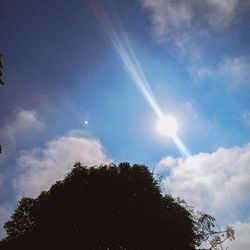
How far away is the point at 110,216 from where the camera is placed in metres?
43.2

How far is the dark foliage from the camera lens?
4181 centimetres

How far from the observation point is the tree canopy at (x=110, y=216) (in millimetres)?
41812

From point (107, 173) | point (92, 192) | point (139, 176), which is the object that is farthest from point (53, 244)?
point (139, 176)

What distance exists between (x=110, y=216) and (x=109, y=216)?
0.49 ft

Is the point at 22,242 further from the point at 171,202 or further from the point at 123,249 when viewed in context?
the point at 171,202

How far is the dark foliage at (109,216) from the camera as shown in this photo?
41.8 meters

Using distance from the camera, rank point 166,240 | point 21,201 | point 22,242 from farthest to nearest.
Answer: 1. point 21,201
2. point 22,242
3. point 166,240

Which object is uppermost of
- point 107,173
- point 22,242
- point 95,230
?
point 107,173

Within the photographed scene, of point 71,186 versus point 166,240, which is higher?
point 71,186

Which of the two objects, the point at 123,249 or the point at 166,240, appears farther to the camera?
the point at 123,249

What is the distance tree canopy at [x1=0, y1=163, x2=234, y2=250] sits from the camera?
137 feet

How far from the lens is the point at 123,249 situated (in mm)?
43812

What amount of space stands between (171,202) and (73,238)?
15663 millimetres

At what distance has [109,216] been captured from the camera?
43250 mm
